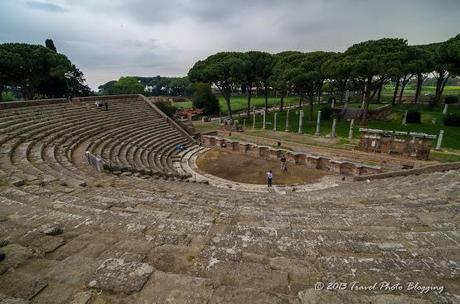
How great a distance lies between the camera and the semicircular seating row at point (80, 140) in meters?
9.86

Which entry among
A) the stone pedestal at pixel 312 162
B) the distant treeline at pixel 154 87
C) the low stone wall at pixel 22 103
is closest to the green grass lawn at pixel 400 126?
the stone pedestal at pixel 312 162

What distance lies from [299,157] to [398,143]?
7.78m

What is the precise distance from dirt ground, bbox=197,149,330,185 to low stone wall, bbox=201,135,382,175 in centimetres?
52

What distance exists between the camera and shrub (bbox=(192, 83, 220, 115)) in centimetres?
4472

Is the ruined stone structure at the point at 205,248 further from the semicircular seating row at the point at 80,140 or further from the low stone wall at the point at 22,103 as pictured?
the low stone wall at the point at 22,103

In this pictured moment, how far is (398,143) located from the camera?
1945cm

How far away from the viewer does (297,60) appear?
35.2 meters

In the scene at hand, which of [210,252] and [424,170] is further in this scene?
[424,170]

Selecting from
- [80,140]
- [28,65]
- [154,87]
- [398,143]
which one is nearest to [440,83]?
[398,143]

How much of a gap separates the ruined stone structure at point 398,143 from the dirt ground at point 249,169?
563cm

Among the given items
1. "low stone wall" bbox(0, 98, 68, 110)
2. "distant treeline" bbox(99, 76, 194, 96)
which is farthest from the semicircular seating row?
"distant treeline" bbox(99, 76, 194, 96)

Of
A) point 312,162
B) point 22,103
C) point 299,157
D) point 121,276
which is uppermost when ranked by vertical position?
point 22,103

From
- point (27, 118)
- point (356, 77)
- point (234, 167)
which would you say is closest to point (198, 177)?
point (234, 167)

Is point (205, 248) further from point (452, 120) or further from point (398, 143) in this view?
point (452, 120)
